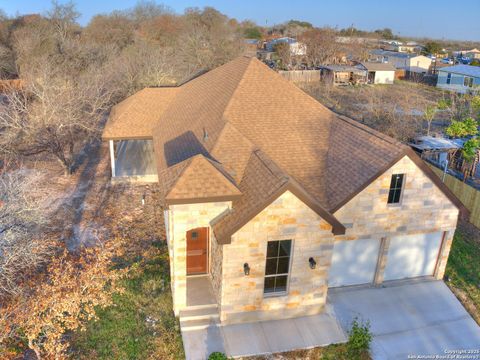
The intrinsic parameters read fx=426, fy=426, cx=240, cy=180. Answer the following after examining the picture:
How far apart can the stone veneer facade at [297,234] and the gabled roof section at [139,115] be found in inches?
473

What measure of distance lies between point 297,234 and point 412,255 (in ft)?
19.1

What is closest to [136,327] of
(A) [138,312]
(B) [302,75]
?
(A) [138,312]

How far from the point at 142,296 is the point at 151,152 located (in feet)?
52.6

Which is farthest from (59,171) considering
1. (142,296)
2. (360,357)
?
(360,357)

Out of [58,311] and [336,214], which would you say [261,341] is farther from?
[58,311]

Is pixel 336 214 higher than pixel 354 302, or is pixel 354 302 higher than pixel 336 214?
pixel 336 214

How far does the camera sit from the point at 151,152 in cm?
2927

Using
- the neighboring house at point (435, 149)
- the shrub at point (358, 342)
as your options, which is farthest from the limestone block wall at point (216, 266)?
the neighboring house at point (435, 149)

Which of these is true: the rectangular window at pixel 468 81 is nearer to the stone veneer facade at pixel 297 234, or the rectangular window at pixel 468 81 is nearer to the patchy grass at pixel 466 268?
the patchy grass at pixel 466 268

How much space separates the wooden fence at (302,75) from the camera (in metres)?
63.2

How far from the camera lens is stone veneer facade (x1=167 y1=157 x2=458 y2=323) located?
12422 mm

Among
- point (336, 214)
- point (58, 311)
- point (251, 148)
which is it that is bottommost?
point (58, 311)

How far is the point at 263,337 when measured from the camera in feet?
42.2

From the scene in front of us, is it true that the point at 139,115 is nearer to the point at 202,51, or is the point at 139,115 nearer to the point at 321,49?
the point at 202,51
